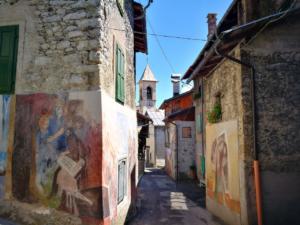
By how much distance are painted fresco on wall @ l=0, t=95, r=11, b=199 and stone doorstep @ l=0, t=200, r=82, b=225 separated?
31 cm

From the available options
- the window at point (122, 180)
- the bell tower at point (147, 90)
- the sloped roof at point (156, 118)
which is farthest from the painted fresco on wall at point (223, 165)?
the bell tower at point (147, 90)

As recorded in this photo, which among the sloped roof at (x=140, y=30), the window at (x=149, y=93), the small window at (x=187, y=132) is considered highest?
the window at (x=149, y=93)

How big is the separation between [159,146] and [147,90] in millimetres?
12151

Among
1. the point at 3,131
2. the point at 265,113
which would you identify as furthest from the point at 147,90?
the point at 3,131

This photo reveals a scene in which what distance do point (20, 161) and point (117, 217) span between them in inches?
96.7

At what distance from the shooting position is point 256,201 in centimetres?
607

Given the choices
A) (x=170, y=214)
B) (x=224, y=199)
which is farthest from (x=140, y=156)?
(x=224, y=199)

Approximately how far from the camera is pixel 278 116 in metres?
6.20

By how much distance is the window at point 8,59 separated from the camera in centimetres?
544

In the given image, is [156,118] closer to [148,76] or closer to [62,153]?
[148,76]

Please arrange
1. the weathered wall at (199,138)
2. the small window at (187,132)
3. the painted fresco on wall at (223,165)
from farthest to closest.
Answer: the small window at (187,132), the weathered wall at (199,138), the painted fresco on wall at (223,165)

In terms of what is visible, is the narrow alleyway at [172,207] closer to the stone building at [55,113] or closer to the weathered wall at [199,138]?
the weathered wall at [199,138]

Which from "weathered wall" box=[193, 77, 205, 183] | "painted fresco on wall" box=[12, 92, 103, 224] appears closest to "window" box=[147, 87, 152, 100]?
"weathered wall" box=[193, 77, 205, 183]

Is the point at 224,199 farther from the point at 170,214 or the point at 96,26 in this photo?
the point at 96,26
